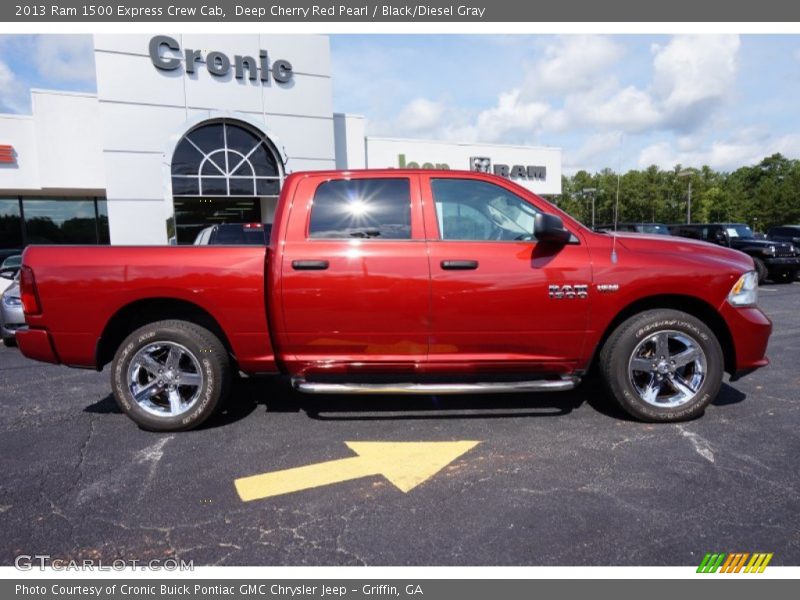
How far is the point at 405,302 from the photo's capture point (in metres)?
3.70

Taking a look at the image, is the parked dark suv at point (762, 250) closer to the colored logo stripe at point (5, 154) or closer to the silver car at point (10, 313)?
the silver car at point (10, 313)

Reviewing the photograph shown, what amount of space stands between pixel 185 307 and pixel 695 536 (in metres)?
3.62

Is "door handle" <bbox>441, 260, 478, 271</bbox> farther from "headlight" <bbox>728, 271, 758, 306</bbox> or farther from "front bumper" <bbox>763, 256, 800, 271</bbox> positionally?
"front bumper" <bbox>763, 256, 800, 271</bbox>

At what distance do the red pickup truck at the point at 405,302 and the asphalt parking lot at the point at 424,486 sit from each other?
384 millimetres

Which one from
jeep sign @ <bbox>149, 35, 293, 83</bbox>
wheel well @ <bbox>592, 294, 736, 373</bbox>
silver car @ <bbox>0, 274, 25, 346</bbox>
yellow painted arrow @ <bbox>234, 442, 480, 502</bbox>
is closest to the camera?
yellow painted arrow @ <bbox>234, 442, 480, 502</bbox>

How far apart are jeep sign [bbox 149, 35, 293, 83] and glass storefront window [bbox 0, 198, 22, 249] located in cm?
Result: 913

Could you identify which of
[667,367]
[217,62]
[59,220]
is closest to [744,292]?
[667,367]

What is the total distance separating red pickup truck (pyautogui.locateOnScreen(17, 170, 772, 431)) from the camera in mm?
3697

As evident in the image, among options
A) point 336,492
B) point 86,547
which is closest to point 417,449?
point 336,492

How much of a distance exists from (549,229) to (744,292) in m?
1.64

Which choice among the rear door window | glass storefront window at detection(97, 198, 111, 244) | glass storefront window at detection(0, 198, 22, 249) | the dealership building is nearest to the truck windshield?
the dealership building

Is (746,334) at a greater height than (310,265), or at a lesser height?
lesser

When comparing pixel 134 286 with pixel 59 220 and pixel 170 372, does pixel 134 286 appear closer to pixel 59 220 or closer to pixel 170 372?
pixel 170 372

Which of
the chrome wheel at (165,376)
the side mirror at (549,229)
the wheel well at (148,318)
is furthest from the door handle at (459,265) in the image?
the chrome wheel at (165,376)
